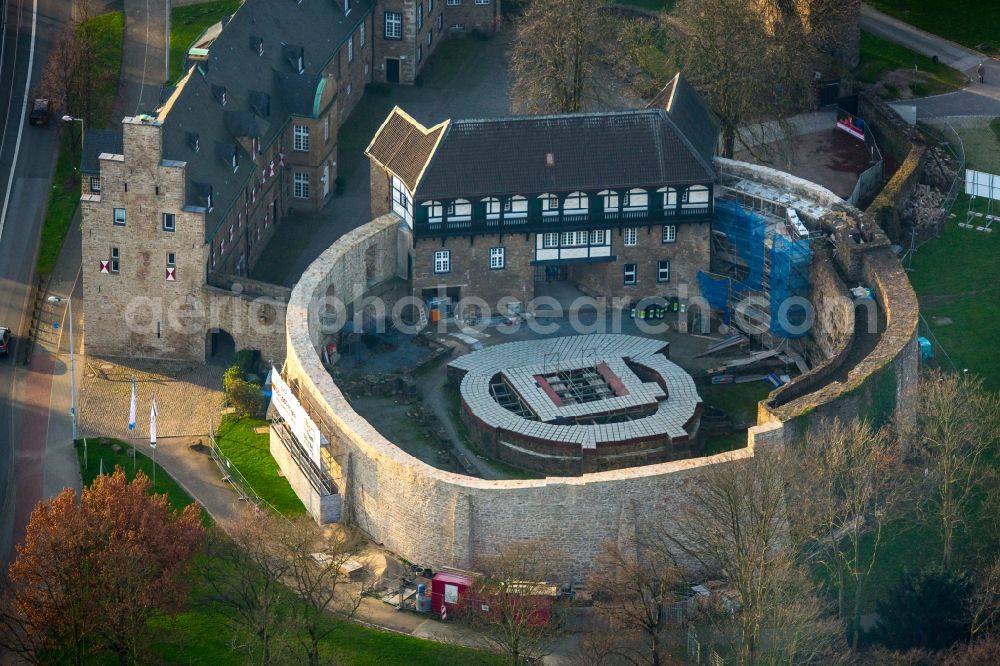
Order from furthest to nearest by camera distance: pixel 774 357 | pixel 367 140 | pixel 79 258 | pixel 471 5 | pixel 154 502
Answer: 1. pixel 471 5
2. pixel 367 140
3. pixel 79 258
4. pixel 774 357
5. pixel 154 502

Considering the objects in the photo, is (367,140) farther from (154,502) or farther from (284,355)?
(154,502)

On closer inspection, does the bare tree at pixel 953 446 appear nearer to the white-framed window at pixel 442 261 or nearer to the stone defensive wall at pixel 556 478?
the stone defensive wall at pixel 556 478

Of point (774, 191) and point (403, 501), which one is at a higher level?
point (774, 191)

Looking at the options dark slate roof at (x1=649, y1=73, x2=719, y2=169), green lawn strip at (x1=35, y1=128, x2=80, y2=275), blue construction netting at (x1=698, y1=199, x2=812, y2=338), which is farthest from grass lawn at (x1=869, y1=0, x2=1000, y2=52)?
green lawn strip at (x1=35, y1=128, x2=80, y2=275)

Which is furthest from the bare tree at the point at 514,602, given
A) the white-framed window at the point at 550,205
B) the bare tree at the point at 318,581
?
the white-framed window at the point at 550,205

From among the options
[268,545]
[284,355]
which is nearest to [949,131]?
[284,355]

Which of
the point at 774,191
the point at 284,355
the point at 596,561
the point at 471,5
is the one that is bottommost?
the point at 596,561

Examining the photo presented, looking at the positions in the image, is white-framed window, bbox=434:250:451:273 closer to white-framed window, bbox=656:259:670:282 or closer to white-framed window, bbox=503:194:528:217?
white-framed window, bbox=503:194:528:217

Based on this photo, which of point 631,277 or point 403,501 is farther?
point 631,277
